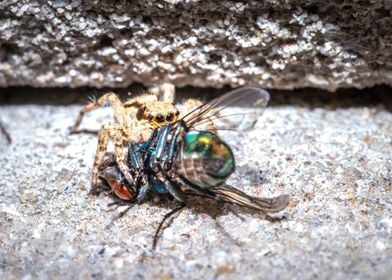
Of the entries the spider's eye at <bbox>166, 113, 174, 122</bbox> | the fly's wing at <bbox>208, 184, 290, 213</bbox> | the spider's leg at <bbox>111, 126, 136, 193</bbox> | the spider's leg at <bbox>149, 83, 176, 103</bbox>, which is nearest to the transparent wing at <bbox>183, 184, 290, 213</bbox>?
the fly's wing at <bbox>208, 184, 290, 213</bbox>

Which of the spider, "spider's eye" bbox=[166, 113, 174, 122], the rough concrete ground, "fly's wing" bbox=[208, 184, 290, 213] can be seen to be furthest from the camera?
"spider's eye" bbox=[166, 113, 174, 122]

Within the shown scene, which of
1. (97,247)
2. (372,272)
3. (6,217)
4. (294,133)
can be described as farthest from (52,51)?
(372,272)

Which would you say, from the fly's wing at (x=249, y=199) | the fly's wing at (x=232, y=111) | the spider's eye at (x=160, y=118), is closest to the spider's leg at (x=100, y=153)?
the spider's eye at (x=160, y=118)

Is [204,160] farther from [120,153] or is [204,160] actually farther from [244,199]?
[120,153]

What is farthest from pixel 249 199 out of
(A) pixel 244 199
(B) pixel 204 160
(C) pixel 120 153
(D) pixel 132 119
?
(D) pixel 132 119

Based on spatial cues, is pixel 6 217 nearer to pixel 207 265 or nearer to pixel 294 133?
pixel 207 265

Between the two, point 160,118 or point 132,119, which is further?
point 132,119

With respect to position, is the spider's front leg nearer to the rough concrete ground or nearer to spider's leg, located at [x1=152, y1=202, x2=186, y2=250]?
the rough concrete ground
